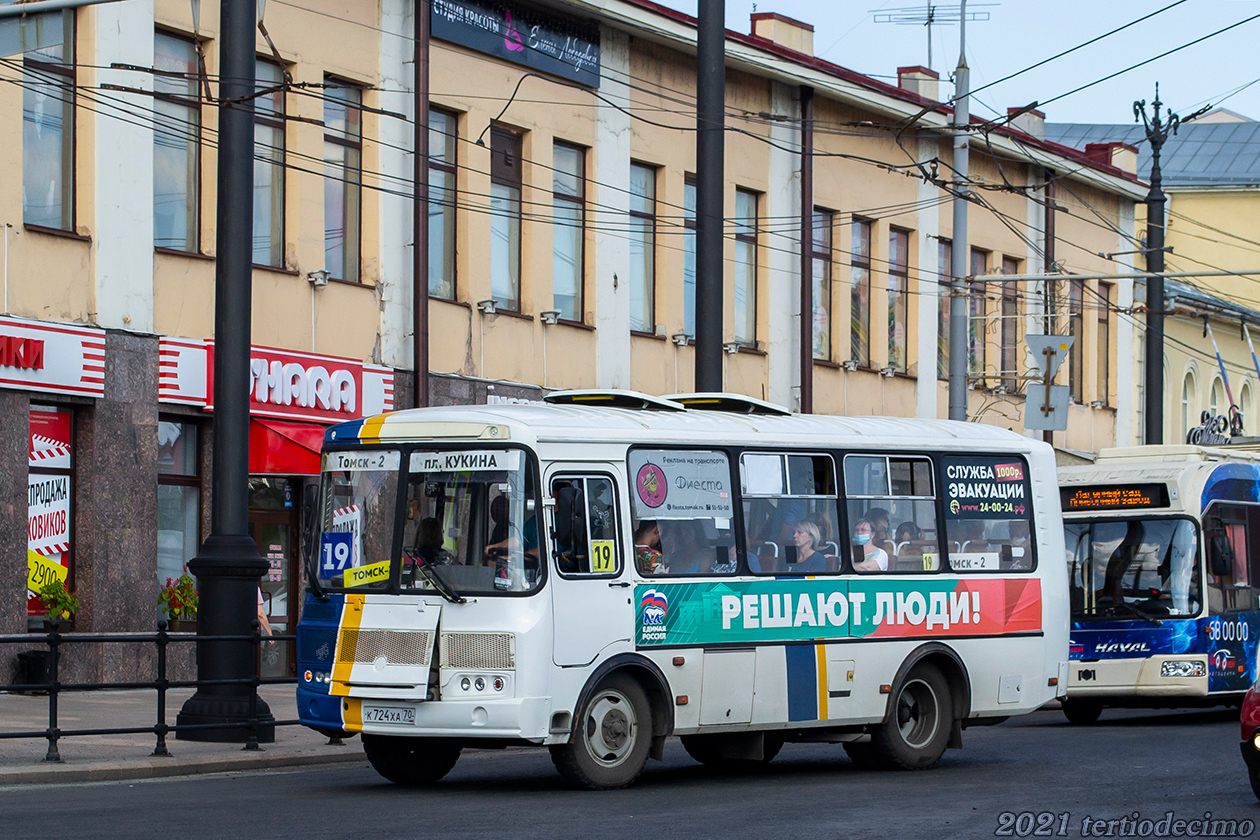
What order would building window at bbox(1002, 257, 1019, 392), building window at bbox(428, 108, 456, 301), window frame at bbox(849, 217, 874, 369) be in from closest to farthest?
building window at bbox(428, 108, 456, 301) → window frame at bbox(849, 217, 874, 369) → building window at bbox(1002, 257, 1019, 392)

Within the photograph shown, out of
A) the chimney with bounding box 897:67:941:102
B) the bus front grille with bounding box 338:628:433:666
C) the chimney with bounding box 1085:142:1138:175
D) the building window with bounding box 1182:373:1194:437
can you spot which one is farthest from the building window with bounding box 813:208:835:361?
the bus front grille with bounding box 338:628:433:666

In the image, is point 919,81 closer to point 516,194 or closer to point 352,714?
point 516,194

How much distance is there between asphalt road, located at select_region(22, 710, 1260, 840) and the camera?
1124 cm

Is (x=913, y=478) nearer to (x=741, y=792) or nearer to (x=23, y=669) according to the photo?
(x=741, y=792)

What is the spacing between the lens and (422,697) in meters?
13.1

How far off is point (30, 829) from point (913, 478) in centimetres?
779

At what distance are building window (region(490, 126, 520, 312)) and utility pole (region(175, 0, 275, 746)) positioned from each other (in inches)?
431

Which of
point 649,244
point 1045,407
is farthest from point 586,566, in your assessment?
point 649,244

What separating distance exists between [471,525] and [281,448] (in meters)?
10.8

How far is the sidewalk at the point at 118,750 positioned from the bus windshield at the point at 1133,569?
28.5 feet

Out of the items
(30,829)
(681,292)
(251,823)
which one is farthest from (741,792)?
(681,292)

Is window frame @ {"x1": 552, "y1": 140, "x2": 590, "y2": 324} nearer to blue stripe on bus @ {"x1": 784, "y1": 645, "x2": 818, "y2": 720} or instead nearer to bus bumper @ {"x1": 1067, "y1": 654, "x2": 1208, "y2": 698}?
bus bumper @ {"x1": 1067, "y1": 654, "x2": 1208, "y2": 698}

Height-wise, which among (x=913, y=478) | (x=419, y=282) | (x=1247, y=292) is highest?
(x=1247, y=292)

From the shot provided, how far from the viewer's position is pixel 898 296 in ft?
124
